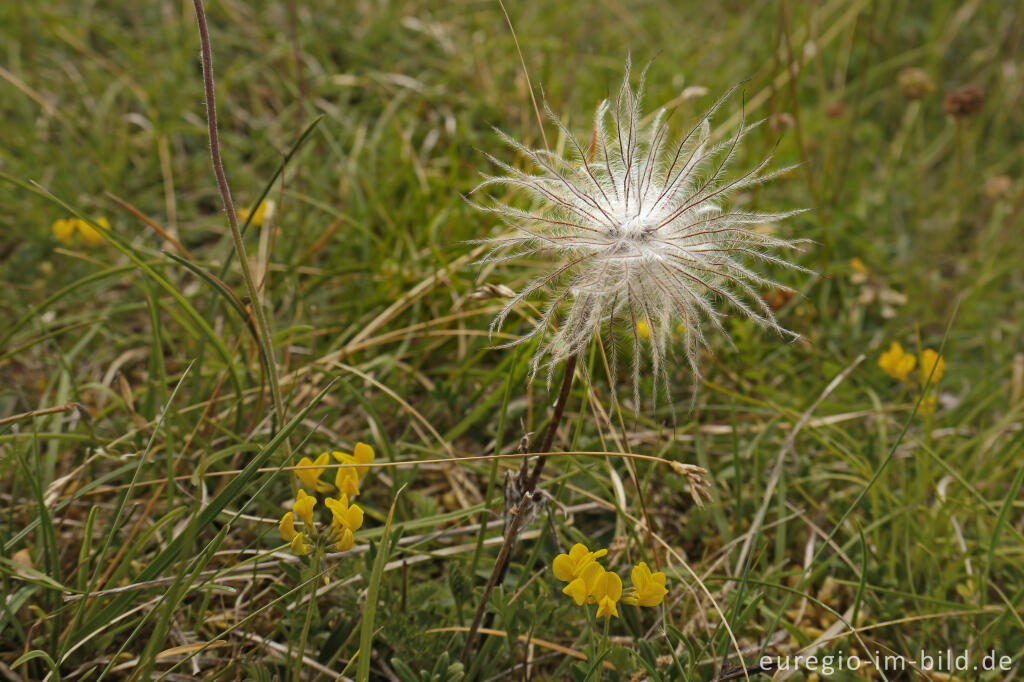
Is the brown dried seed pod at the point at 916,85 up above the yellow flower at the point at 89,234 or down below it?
above

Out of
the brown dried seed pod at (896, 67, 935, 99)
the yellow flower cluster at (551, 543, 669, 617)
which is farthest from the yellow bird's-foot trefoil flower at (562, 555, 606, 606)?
the brown dried seed pod at (896, 67, 935, 99)

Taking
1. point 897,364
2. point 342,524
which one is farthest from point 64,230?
point 897,364

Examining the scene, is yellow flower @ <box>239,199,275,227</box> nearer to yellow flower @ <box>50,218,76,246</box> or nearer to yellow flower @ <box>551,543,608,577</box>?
yellow flower @ <box>50,218,76,246</box>

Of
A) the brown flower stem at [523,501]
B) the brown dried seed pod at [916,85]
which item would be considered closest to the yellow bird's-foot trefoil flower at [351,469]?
the brown flower stem at [523,501]

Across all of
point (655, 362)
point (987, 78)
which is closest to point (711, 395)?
point (655, 362)

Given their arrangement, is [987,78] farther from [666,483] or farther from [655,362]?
[655,362]

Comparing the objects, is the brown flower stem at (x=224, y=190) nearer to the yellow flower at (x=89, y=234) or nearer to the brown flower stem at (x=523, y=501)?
the brown flower stem at (x=523, y=501)

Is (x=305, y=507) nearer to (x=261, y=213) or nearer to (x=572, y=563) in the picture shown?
(x=572, y=563)
